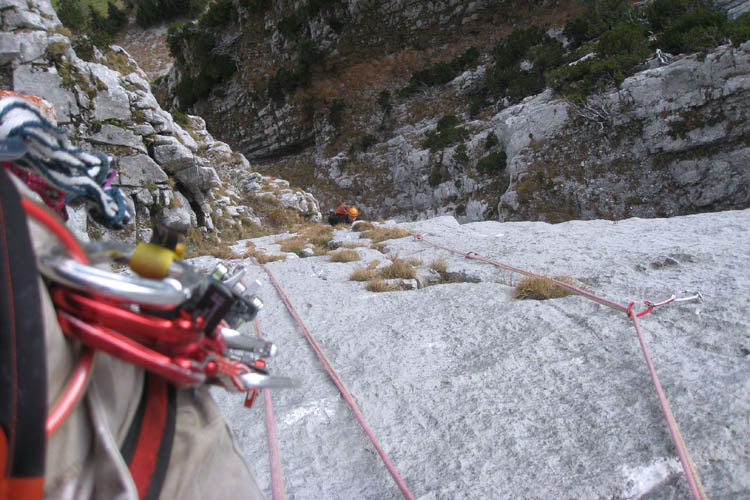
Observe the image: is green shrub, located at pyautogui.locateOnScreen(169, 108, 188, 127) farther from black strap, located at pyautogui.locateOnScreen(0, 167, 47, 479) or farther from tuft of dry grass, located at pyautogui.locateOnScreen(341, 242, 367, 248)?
black strap, located at pyautogui.locateOnScreen(0, 167, 47, 479)

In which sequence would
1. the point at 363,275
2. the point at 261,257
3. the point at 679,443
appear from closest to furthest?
the point at 679,443 < the point at 363,275 < the point at 261,257

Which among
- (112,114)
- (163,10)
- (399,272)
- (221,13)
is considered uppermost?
(163,10)

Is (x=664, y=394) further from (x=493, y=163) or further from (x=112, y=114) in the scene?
(x=493, y=163)

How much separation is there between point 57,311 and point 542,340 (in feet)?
8.80

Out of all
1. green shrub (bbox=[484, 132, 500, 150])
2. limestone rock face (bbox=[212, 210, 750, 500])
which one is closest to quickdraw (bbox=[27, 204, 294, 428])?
limestone rock face (bbox=[212, 210, 750, 500])

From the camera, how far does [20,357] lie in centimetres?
58

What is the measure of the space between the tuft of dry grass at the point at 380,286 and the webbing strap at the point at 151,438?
11.4 feet

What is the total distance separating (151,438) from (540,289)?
10.8 ft

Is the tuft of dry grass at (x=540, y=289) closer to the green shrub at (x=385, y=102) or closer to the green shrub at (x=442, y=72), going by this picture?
the green shrub at (x=442, y=72)

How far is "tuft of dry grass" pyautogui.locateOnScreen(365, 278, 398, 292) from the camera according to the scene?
171 inches

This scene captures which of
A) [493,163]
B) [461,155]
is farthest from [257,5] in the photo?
[493,163]

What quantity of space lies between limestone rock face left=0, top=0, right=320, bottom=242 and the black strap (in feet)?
20.6

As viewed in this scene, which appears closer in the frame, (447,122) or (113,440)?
(113,440)

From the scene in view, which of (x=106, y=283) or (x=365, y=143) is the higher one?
(x=106, y=283)
